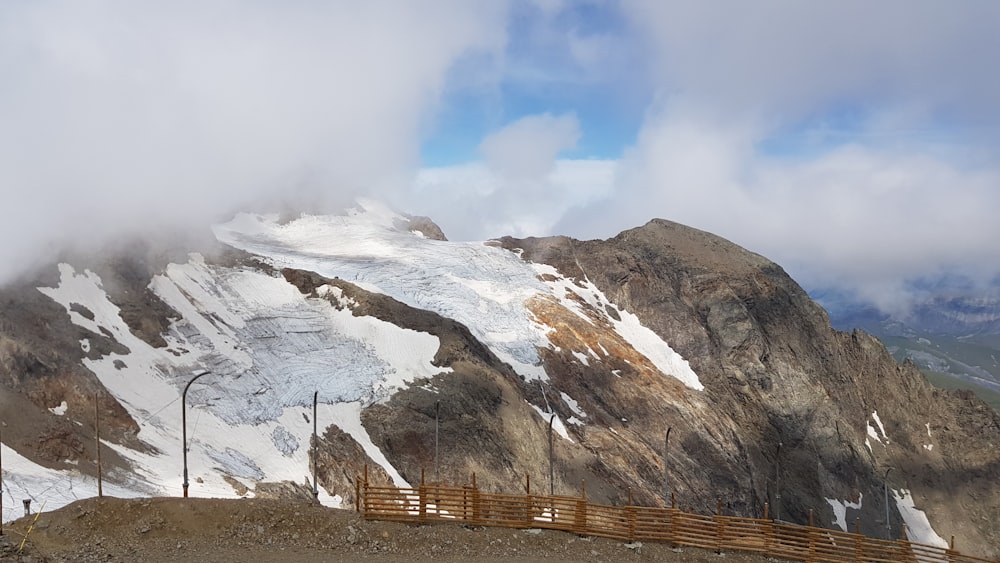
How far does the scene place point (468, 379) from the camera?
70.2 meters

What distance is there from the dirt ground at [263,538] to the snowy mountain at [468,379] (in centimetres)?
819

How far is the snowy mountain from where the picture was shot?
50.3 m

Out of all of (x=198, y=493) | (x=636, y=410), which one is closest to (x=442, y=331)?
(x=636, y=410)

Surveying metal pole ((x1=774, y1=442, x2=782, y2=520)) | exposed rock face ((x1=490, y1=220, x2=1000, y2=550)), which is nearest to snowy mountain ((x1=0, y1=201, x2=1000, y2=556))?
exposed rock face ((x1=490, y1=220, x2=1000, y2=550))

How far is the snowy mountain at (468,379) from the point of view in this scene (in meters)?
50.3

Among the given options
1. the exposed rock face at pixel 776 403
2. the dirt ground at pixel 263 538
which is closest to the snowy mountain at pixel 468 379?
the exposed rock face at pixel 776 403

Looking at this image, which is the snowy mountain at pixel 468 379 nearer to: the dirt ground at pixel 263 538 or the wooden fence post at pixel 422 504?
the dirt ground at pixel 263 538

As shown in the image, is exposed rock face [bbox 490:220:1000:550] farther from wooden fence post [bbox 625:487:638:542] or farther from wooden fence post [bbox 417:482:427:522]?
wooden fence post [bbox 417:482:427:522]

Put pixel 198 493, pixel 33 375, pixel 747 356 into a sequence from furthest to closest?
1. pixel 747 356
2. pixel 33 375
3. pixel 198 493

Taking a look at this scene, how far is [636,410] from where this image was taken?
3364 inches

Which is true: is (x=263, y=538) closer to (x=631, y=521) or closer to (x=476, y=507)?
(x=476, y=507)

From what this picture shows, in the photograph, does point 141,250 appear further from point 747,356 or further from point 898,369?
point 898,369

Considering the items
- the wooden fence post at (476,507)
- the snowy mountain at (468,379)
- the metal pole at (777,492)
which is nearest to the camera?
the wooden fence post at (476,507)

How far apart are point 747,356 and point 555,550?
278ft
